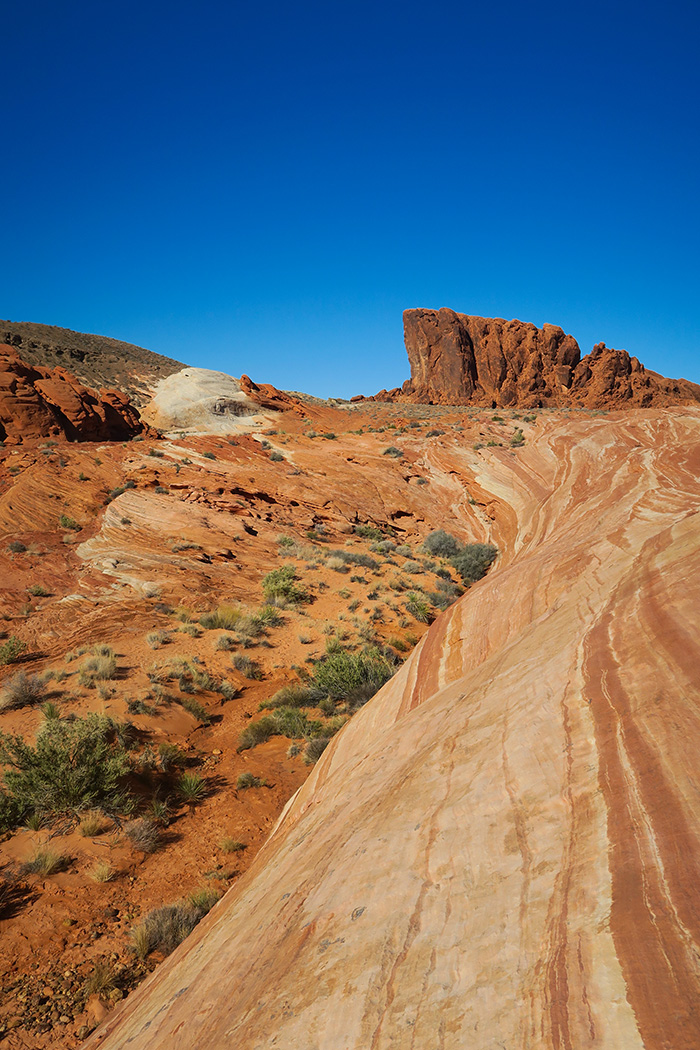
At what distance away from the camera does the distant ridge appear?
50.5m

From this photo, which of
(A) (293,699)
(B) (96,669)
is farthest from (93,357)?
(A) (293,699)

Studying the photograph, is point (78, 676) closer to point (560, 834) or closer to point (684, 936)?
point (560, 834)

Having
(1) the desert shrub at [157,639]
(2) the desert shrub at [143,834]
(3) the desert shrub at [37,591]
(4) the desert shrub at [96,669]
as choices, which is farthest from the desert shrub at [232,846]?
(3) the desert shrub at [37,591]

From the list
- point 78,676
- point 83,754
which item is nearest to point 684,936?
point 83,754

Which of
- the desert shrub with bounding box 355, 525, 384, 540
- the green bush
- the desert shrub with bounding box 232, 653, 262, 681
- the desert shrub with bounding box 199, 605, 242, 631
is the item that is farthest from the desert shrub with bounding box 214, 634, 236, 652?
the desert shrub with bounding box 355, 525, 384, 540

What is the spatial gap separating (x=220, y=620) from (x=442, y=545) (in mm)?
10574

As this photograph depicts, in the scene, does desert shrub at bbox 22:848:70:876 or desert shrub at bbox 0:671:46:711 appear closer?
desert shrub at bbox 22:848:70:876

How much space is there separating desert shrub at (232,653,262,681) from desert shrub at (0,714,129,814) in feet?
13.6

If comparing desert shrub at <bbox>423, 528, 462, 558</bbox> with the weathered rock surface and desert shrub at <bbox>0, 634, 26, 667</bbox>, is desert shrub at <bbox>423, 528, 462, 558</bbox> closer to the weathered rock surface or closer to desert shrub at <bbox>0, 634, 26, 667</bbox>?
desert shrub at <bbox>0, 634, 26, 667</bbox>

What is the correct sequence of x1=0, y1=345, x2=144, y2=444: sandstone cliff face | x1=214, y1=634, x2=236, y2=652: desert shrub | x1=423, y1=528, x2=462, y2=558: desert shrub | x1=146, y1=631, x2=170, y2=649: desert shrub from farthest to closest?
x1=0, y1=345, x2=144, y2=444: sandstone cliff face, x1=423, y1=528, x2=462, y2=558: desert shrub, x1=214, y1=634, x2=236, y2=652: desert shrub, x1=146, y1=631, x2=170, y2=649: desert shrub

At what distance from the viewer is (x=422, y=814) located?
3588 millimetres

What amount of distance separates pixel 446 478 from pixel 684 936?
2482cm

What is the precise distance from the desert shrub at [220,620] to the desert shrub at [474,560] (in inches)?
350

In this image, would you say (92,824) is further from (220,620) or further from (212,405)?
(212,405)
